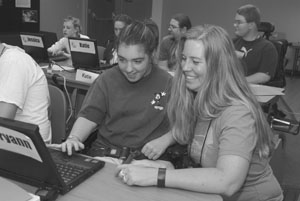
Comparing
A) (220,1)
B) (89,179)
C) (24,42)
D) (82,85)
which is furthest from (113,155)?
(220,1)

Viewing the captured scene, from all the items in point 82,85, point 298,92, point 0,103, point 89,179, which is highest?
point 0,103

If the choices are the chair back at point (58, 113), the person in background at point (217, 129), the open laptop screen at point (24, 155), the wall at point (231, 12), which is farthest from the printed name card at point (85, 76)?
the wall at point (231, 12)

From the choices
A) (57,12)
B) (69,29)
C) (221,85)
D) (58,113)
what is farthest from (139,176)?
(57,12)

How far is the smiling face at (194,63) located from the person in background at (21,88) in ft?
2.12

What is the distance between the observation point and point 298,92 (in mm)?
6207

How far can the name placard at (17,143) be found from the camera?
2.81 ft

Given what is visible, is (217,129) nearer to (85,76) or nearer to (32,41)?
(85,76)

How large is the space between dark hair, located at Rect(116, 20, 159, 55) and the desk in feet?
2.27

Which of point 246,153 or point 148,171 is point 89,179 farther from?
point 246,153

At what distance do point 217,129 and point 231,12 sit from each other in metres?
7.26

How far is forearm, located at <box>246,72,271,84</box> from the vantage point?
3.33 m

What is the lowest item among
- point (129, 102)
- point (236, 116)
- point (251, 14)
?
point (129, 102)

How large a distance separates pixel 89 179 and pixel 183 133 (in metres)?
0.46

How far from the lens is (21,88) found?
4.67 ft
